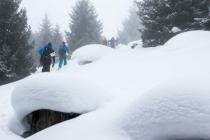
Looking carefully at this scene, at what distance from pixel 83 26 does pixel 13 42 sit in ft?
49.7

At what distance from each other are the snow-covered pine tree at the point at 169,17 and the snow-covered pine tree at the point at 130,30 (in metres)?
34.9

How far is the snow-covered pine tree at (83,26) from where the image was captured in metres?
34.9

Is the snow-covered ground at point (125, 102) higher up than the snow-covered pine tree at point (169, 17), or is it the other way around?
the snow-covered pine tree at point (169, 17)

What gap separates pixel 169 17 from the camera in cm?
1838

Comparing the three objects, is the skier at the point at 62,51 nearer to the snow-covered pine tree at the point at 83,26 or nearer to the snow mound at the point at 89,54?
the snow mound at the point at 89,54

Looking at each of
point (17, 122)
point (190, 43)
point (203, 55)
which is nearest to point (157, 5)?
point (190, 43)

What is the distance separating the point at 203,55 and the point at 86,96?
19.0ft

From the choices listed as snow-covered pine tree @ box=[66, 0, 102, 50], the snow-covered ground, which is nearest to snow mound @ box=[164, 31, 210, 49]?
the snow-covered ground

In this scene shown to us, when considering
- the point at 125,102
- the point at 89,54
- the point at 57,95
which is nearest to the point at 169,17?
the point at 89,54

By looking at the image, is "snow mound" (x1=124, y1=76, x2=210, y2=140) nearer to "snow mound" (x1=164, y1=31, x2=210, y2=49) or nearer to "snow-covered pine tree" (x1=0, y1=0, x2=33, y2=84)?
"snow mound" (x1=164, y1=31, x2=210, y2=49)

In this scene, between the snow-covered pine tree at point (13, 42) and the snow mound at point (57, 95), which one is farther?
the snow-covered pine tree at point (13, 42)

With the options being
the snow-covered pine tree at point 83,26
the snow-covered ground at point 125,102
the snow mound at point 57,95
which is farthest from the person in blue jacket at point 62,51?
the snow-covered pine tree at point 83,26

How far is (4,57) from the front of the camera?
66.5 feet

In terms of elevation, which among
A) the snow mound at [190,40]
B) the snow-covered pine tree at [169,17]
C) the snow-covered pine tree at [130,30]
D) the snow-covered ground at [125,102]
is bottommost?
the snow-covered ground at [125,102]
